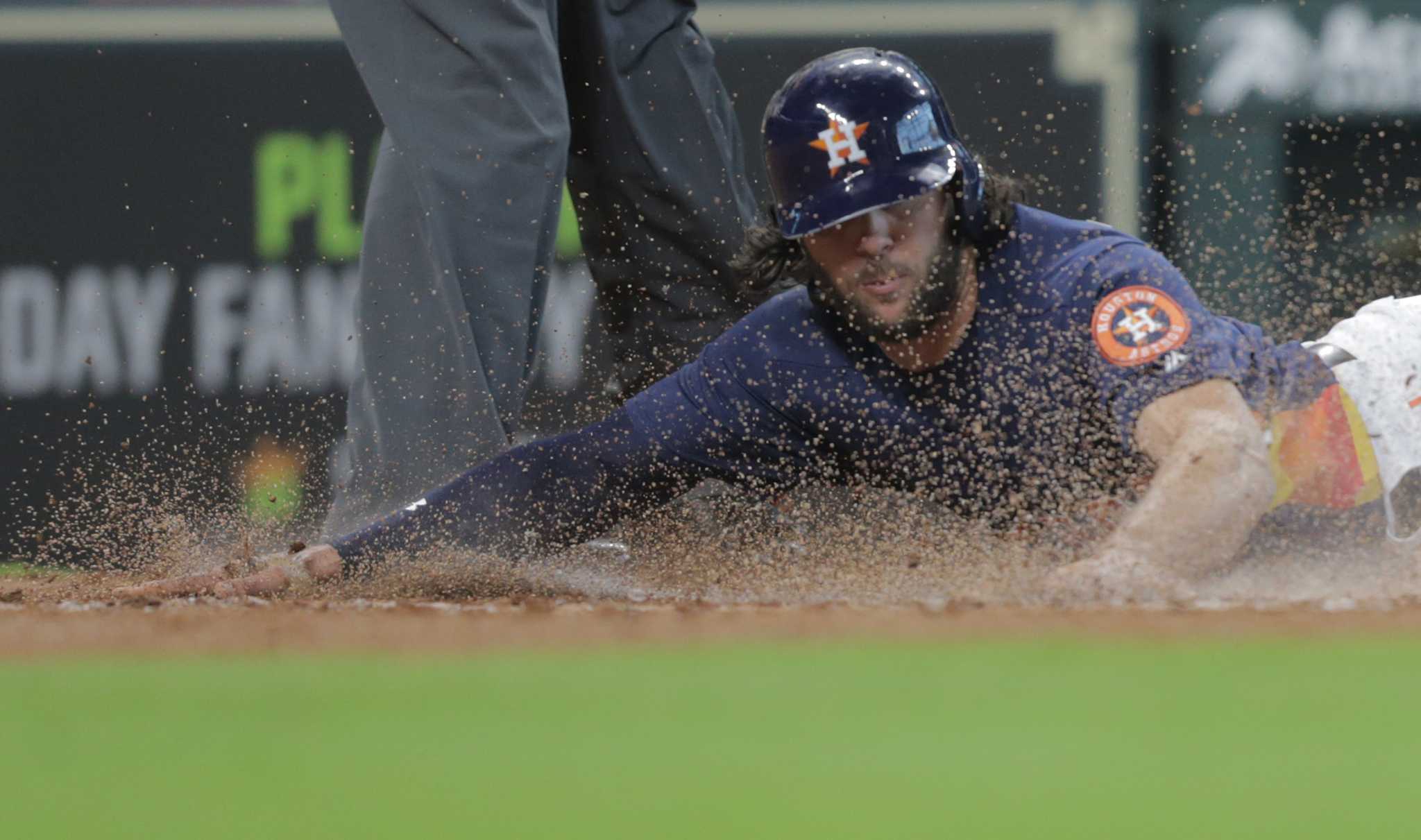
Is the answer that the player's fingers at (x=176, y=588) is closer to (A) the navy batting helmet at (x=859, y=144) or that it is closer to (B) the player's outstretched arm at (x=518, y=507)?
→ (B) the player's outstretched arm at (x=518, y=507)

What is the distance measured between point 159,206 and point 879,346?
2095 mm

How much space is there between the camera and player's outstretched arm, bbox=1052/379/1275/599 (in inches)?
73.2

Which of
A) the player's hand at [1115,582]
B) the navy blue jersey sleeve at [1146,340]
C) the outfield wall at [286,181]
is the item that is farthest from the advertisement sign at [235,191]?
the player's hand at [1115,582]

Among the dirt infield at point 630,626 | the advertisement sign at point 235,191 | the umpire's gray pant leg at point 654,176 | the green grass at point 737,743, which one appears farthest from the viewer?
the advertisement sign at point 235,191

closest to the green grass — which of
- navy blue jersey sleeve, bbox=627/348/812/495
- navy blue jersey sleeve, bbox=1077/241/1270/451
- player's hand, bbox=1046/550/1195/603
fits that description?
player's hand, bbox=1046/550/1195/603

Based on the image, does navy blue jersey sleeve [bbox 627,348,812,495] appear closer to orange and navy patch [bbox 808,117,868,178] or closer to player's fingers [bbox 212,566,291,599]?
orange and navy patch [bbox 808,117,868,178]

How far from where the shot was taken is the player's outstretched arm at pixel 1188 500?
6.10ft

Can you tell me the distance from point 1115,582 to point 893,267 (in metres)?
0.64

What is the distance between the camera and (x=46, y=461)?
3766 millimetres

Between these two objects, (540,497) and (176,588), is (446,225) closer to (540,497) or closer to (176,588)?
(540,497)

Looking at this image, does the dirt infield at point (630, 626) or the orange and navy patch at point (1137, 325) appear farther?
the orange and navy patch at point (1137, 325)

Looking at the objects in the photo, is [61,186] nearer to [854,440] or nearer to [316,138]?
[316,138]

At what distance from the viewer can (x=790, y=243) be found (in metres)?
2.54

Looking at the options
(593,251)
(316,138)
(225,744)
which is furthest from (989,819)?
(316,138)
